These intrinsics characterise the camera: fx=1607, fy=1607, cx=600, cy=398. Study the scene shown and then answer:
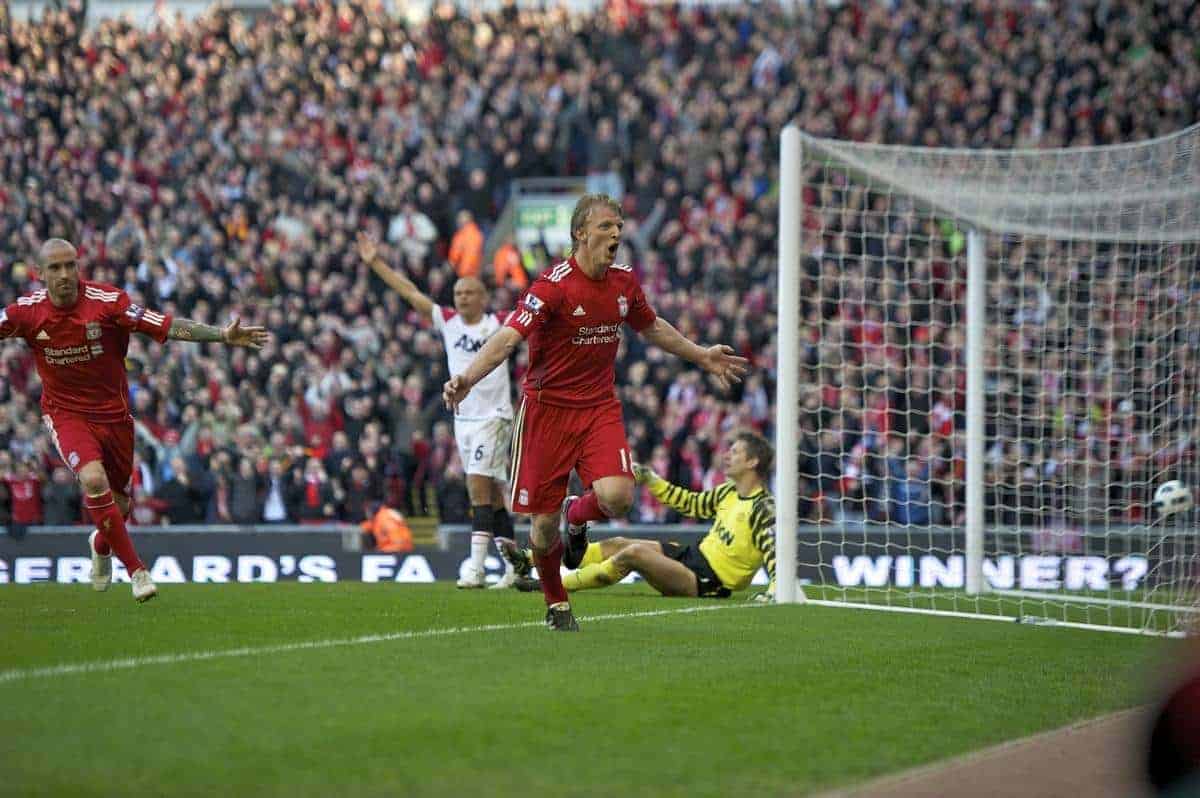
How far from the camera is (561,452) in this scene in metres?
9.41

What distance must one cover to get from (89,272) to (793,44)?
12.2 metres

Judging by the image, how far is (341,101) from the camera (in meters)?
28.2

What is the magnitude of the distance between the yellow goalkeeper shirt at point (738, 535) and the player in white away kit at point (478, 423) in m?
1.64

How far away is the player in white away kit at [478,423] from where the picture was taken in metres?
13.0

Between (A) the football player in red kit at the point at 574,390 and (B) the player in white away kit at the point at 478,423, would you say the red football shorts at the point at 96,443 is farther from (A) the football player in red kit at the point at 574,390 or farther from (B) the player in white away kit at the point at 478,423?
(A) the football player in red kit at the point at 574,390

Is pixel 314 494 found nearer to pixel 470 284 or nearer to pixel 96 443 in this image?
pixel 470 284

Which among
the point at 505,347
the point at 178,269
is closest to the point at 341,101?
the point at 178,269

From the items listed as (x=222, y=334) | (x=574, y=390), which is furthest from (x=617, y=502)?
(x=222, y=334)

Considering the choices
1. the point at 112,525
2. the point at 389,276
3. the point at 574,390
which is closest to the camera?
the point at 574,390

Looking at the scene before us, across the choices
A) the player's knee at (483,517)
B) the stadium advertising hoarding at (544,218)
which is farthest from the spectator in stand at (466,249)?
the player's knee at (483,517)

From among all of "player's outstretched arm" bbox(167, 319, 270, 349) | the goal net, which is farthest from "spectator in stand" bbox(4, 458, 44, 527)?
"player's outstretched arm" bbox(167, 319, 270, 349)

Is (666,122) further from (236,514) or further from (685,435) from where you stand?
(236,514)

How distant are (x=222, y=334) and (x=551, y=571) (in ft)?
9.28

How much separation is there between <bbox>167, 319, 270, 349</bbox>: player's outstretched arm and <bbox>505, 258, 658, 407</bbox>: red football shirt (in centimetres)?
195
